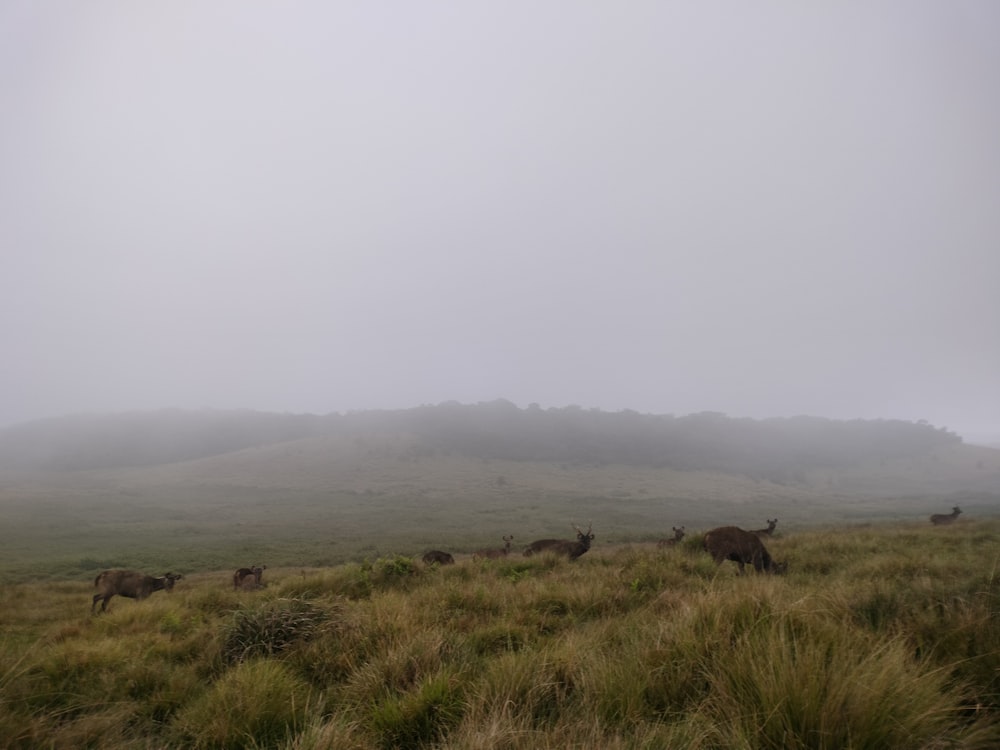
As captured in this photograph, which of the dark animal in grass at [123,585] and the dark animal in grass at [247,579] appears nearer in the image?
the dark animal in grass at [123,585]

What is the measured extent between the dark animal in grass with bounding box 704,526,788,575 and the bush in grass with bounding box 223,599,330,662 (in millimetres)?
7978

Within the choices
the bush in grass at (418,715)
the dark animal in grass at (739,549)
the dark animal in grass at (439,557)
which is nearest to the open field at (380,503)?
the dark animal in grass at (439,557)

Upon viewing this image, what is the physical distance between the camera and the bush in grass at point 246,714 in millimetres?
2990

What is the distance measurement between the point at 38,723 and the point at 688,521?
48079mm

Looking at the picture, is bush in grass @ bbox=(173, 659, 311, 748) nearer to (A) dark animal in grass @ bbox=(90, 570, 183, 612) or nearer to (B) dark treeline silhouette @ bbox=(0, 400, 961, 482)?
(A) dark animal in grass @ bbox=(90, 570, 183, 612)

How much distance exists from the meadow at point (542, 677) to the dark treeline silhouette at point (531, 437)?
92.6 meters

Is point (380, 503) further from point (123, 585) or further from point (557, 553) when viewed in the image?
Answer: point (557, 553)

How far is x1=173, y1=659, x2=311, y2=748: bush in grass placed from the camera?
2990 millimetres

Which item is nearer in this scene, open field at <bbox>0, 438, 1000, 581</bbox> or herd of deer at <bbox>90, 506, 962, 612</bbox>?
herd of deer at <bbox>90, 506, 962, 612</bbox>

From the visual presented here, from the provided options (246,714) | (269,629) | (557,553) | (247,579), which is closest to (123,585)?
(247,579)

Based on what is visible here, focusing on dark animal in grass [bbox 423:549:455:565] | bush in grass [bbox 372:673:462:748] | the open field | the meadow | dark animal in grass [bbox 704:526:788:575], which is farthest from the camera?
the open field

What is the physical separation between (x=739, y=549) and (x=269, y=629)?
353 inches

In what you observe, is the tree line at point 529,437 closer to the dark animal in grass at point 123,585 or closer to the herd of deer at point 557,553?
the herd of deer at point 557,553

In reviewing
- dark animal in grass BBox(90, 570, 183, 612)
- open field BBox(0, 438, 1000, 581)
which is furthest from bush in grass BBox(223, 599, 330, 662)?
open field BBox(0, 438, 1000, 581)
